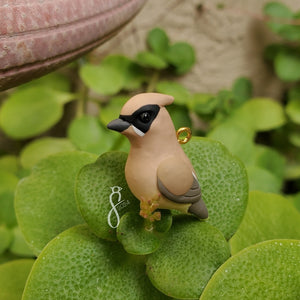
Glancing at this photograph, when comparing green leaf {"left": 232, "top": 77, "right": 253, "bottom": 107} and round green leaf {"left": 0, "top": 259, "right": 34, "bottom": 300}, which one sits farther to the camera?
green leaf {"left": 232, "top": 77, "right": 253, "bottom": 107}

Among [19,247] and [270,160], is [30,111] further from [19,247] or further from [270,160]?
[270,160]

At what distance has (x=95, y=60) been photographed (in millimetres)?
800

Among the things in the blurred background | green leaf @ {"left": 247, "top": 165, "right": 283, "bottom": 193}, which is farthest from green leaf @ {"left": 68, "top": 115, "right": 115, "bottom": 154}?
green leaf @ {"left": 247, "top": 165, "right": 283, "bottom": 193}

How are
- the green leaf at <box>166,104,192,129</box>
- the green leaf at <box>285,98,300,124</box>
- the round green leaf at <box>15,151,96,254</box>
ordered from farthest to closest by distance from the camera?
the green leaf at <box>285,98,300,124</box> < the green leaf at <box>166,104,192,129</box> < the round green leaf at <box>15,151,96,254</box>

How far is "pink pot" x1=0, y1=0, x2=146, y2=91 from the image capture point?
0.33 metres

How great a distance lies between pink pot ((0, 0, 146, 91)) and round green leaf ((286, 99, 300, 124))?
492mm

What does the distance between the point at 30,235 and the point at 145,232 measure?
133 millimetres

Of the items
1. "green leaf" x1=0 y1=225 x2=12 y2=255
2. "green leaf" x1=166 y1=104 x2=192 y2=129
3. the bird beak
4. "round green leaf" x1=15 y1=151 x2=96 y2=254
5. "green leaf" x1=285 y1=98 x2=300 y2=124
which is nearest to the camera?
the bird beak

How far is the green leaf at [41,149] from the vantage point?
0.74m

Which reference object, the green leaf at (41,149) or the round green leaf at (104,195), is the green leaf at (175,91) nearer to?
the green leaf at (41,149)

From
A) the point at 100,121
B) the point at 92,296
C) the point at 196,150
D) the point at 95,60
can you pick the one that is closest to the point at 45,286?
the point at 92,296

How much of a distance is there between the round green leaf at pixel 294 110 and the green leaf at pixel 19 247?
57cm

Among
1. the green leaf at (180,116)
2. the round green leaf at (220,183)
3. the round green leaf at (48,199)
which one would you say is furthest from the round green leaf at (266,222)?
the green leaf at (180,116)

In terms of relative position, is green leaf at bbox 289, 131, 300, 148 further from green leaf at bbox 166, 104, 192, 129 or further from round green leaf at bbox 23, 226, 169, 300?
round green leaf at bbox 23, 226, 169, 300
